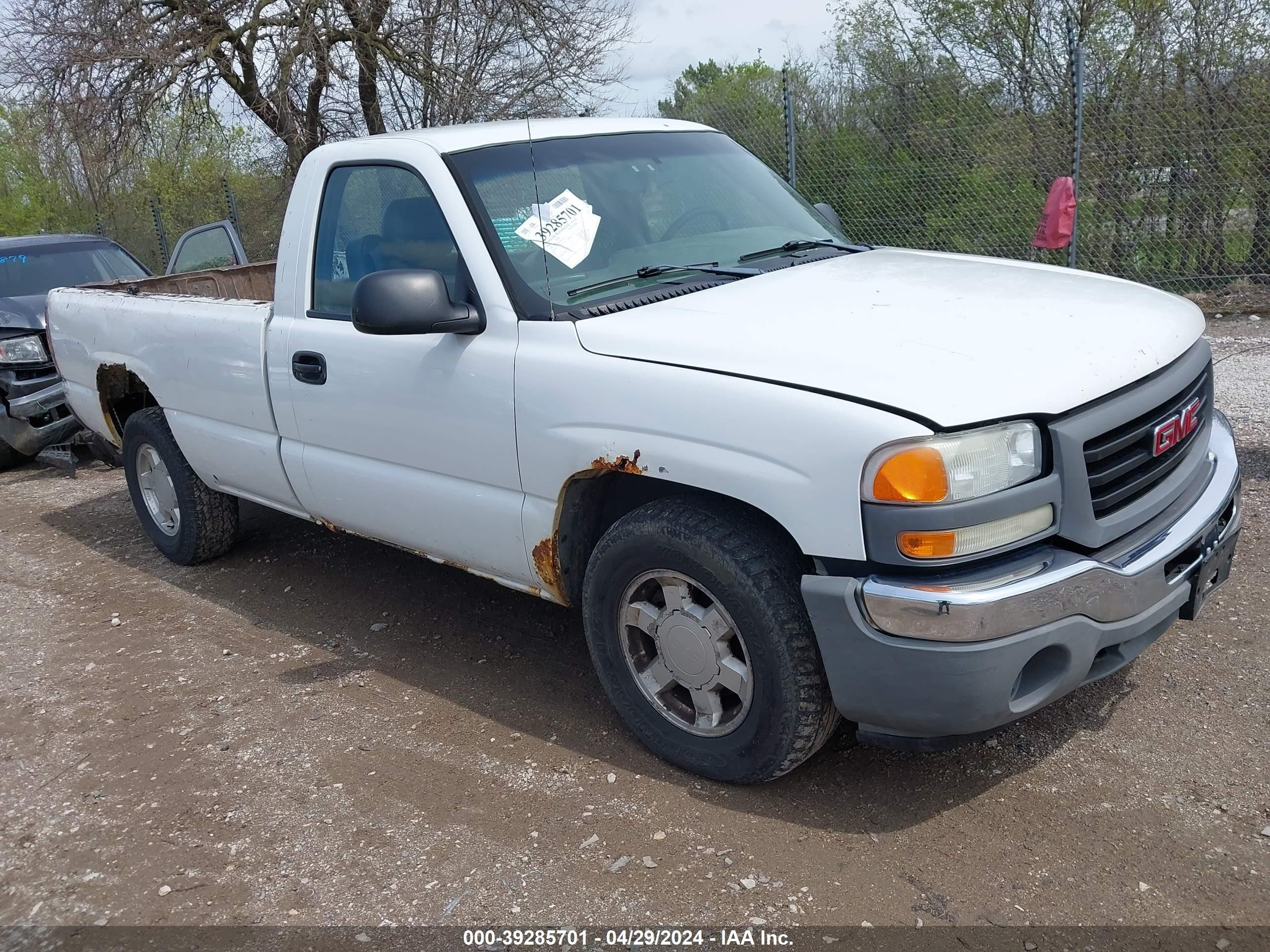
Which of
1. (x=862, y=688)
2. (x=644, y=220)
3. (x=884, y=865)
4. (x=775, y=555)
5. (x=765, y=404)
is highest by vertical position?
(x=644, y=220)

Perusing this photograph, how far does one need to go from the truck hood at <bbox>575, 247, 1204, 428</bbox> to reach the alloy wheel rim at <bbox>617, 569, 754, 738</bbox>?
0.69 metres

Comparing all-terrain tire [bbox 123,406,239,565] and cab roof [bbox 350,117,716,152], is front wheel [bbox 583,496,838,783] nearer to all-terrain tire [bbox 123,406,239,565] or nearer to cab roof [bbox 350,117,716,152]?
cab roof [bbox 350,117,716,152]

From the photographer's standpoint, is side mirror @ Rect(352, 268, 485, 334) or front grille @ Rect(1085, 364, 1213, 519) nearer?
front grille @ Rect(1085, 364, 1213, 519)

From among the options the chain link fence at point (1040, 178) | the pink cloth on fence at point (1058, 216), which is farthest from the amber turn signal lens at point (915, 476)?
the chain link fence at point (1040, 178)

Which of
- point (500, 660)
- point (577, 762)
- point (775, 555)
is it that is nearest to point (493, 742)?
point (577, 762)

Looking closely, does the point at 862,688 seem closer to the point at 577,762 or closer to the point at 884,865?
the point at 884,865

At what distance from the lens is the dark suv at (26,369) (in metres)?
→ 8.09

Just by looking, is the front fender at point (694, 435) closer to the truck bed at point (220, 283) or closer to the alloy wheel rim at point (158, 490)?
the alloy wheel rim at point (158, 490)

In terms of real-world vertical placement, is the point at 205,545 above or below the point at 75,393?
below

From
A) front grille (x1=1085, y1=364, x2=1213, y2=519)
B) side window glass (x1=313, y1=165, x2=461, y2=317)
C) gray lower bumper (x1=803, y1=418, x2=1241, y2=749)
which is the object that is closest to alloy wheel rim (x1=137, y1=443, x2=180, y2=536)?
side window glass (x1=313, y1=165, x2=461, y2=317)

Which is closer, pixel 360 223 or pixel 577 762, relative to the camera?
pixel 577 762

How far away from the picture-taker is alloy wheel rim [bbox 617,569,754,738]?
3109 millimetres

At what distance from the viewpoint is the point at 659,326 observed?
3184 millimetres

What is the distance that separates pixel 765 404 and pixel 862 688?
2.53ft
